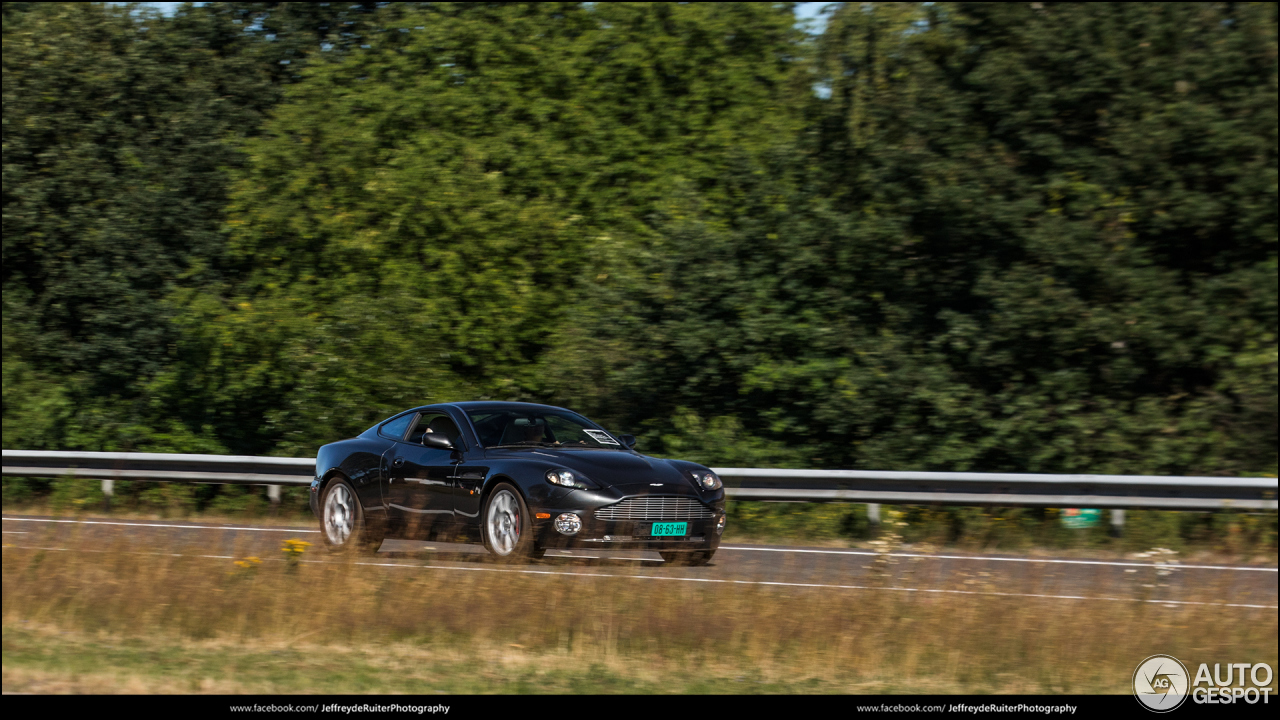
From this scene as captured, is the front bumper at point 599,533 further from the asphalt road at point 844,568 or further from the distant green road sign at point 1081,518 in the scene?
the distant green road sign at point 1081,518

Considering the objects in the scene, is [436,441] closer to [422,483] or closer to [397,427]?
[422,483]

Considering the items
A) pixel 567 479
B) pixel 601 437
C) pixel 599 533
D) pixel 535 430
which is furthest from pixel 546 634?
pixel 601 437

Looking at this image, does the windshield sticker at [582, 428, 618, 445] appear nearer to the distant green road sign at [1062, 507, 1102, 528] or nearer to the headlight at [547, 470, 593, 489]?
the headlight at [547, 470, 593, 489]

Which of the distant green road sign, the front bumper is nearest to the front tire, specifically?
the front bumper

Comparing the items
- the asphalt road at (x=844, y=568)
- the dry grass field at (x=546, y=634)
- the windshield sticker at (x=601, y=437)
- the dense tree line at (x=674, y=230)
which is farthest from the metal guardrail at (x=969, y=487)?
the dry grass field at (x=546, y=634)

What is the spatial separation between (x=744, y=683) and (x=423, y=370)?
13467 mm

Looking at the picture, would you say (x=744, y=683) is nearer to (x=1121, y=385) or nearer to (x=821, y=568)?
(x=821, y=568)

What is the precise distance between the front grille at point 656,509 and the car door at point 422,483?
5.08 feet

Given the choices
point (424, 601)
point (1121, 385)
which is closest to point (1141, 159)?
point (1121, 385)

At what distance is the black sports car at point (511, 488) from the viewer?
9.80 meters

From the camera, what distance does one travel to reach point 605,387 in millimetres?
19297
